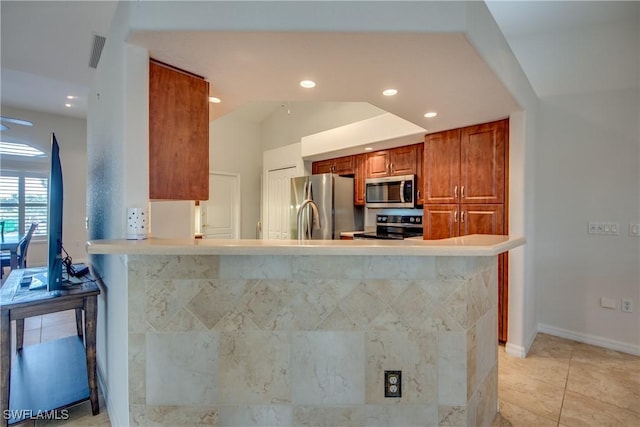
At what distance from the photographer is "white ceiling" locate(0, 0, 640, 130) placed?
1.53 m

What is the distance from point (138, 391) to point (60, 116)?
660 centimetres

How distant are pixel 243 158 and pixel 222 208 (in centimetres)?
108

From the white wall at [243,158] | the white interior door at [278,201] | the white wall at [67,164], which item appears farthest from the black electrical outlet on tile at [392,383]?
the white wall at [67,164]

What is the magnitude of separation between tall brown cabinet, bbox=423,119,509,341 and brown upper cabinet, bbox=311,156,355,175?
1315 millimetres

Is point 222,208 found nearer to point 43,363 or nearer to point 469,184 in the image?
point 43,363

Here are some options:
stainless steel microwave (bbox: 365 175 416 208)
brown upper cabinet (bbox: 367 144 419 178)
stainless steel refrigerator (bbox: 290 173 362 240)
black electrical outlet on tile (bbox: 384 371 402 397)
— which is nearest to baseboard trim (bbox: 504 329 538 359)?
stainless steel microwave (bbox: 365 175 416 208)

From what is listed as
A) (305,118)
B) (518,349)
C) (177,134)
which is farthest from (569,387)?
(305,118)

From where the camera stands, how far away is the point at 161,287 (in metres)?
1.41

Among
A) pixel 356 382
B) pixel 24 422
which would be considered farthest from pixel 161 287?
pixel 24 422

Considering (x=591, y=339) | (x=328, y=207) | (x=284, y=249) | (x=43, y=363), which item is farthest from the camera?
(x=328, y=207)

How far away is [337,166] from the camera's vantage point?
4758 millimetres

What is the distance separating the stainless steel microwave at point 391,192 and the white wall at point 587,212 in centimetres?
128

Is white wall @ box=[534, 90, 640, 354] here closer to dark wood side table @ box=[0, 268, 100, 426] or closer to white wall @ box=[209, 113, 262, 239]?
dark wood side table @ box=[0, 268, 100, 426]

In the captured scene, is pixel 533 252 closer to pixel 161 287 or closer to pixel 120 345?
pixel 161 287
